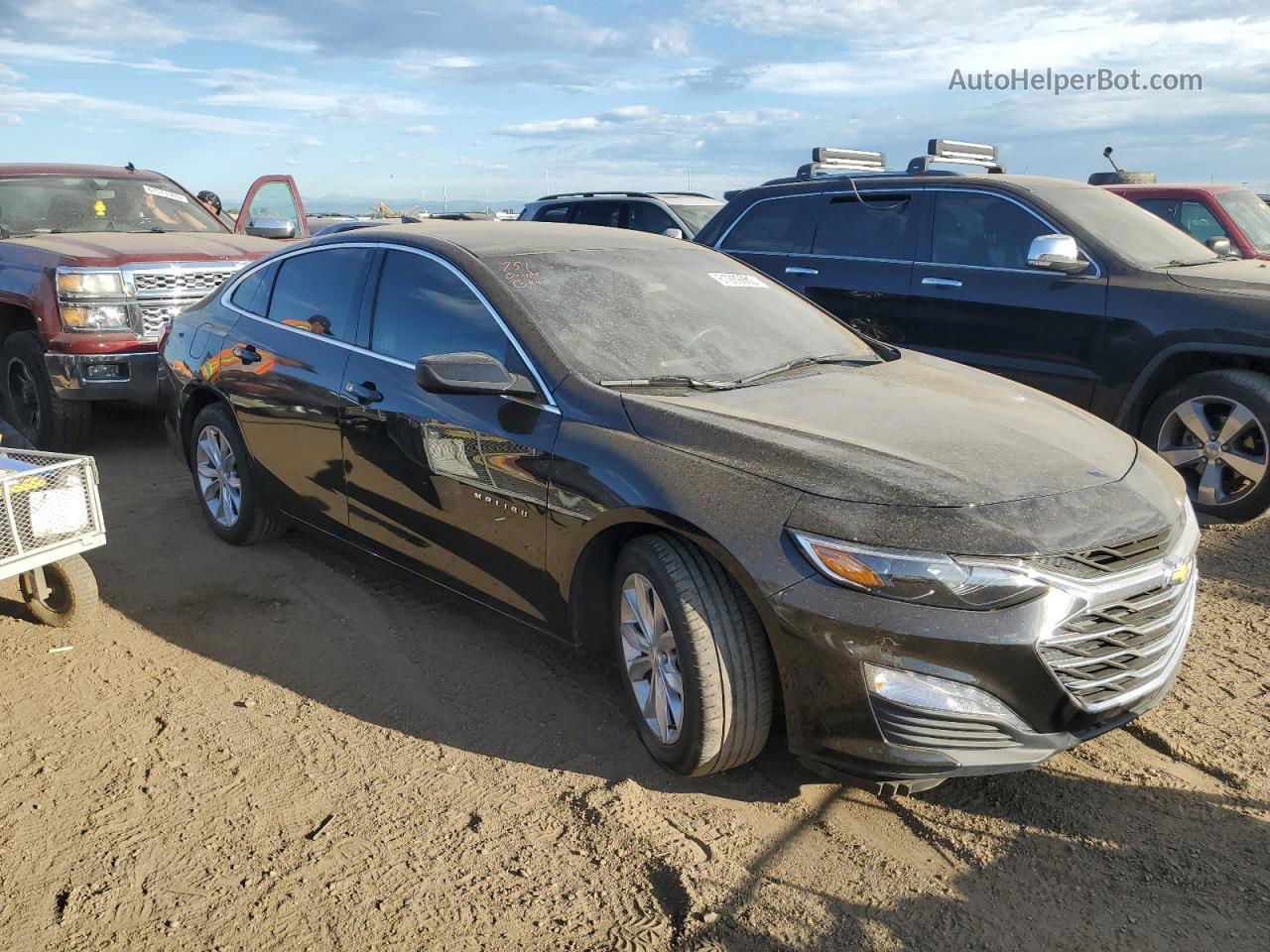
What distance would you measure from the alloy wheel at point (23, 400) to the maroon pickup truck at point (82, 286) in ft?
0.03

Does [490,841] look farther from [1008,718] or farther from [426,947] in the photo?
[1008,718]

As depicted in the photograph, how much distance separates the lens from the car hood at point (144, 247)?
6988 mm

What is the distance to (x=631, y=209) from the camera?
11.9 meters

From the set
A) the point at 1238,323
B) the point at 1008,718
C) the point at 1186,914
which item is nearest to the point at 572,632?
the point at 1008,718

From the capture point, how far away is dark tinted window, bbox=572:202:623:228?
11.9 m

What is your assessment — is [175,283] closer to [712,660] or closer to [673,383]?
[673,383]

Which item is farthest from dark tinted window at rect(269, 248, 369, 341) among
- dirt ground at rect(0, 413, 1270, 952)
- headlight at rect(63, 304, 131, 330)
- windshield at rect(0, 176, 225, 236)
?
windshield at rect(0, 176, 225, 236)

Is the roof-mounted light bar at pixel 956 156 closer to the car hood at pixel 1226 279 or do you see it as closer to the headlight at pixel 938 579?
the car hood at pixel 1226 279

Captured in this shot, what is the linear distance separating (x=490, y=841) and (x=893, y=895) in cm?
109

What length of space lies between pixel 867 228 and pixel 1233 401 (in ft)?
8.49

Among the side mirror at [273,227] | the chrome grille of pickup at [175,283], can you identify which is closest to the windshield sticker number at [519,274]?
the chrome grille of pickup at [175,283]

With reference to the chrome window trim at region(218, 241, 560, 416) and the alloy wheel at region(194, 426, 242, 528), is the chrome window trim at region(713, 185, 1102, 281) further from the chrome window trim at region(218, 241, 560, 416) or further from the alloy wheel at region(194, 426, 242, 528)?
the alloy wheel at region(194, 426, 242, 528)

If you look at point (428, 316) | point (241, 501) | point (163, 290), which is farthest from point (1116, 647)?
point (163, 290)

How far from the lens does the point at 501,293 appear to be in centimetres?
382
